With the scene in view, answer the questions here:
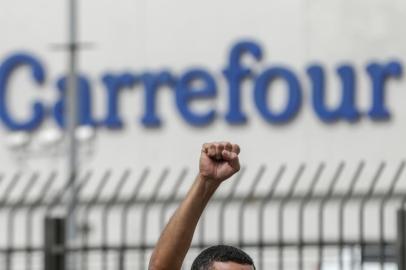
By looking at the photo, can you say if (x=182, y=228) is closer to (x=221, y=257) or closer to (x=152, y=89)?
(x=221, y=257)

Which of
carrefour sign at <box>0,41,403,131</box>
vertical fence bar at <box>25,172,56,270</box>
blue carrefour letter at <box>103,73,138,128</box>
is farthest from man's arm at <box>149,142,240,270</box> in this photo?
blue carrefour letter at <box>103,73,138,128</box>

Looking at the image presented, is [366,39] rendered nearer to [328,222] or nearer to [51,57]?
[328,222]

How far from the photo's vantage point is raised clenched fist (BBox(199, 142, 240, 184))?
5.31 meters

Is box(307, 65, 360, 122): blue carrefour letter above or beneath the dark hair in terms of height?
beneath

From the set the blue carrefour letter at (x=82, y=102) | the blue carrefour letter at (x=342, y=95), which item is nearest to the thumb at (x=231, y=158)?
the blue carrefour letter at (x=342, y=95)

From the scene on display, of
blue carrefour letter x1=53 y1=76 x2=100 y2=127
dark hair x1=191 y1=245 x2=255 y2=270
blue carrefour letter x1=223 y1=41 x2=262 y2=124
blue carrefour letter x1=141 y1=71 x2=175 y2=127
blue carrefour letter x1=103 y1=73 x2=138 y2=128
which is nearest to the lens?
dark hair x1=191 y1=245 x2=255 y2=270

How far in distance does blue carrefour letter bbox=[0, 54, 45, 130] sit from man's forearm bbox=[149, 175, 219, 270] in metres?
19.4

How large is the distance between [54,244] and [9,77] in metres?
13.7

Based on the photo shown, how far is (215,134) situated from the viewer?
2389cm

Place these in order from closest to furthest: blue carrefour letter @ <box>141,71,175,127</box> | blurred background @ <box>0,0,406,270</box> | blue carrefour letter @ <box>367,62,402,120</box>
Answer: blurred background @ <box>0,0,406,270</box> → blue carrefour letter @ <box>367,62,402,120</box> → blue carrefour letter @ <box>141,71,175,127</box>

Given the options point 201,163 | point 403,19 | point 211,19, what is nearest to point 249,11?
point 211,19

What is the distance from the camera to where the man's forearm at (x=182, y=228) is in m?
5.38

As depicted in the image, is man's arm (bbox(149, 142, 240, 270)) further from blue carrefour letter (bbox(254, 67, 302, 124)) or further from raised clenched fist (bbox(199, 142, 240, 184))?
blue carrefour letter (bbox(254, 67, 302, 124))

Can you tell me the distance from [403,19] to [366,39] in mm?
574
